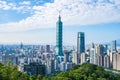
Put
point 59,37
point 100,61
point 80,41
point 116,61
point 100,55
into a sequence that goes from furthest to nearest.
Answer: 1. point 80,41
2. point 59,37
3. point 100,55
4. point 100,61
5. point 116,61

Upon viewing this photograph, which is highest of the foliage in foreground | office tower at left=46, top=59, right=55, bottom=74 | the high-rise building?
the foliage in foreground

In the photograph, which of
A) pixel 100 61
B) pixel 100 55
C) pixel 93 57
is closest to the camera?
pixel 100 61

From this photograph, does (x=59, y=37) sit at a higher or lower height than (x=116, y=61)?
higher

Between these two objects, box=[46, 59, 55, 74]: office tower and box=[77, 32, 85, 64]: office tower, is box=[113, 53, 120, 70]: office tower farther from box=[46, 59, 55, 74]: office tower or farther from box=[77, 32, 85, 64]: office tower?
box=[77, 32, 85, 64]: office tower

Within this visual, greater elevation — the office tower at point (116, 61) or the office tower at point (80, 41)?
the office tower at point (80, 41)

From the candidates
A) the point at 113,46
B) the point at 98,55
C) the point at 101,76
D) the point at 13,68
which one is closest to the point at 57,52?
the point at 113,46

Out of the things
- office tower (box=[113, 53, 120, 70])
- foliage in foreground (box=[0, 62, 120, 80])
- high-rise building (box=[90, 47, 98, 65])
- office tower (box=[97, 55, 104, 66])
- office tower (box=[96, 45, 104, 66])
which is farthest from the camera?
high-rise building (box=[90, 47, 98, 65])

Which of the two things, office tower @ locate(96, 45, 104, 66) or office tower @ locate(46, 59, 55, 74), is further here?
office tower @ locate(96, 45, 104, 66)

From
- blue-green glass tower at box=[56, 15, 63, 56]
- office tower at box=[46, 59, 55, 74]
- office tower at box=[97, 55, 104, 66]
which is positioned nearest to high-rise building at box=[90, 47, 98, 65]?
office tower at box=[97, 55, 104, 66]

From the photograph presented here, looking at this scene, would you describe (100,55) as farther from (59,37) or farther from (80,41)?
(80,41)

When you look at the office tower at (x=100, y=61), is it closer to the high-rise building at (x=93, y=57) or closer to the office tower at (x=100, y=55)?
the office tower at (x=100, y=55)

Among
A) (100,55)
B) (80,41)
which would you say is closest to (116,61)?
(100,55)

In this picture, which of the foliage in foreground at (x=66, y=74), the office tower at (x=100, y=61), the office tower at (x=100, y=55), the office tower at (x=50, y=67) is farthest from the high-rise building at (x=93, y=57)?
the foliage in foreground at (x=66, y=74)
